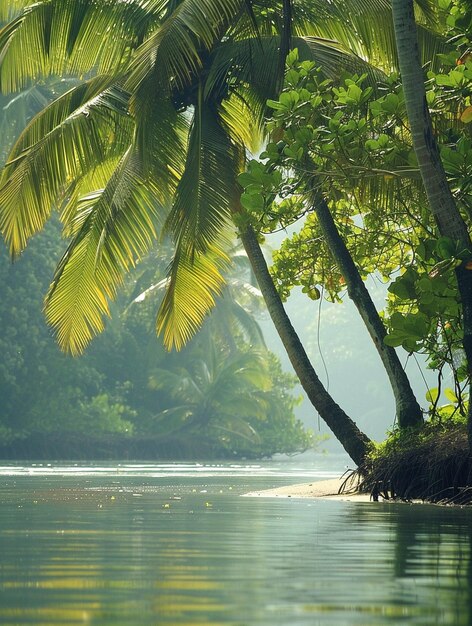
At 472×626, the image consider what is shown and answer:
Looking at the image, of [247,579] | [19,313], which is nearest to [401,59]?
[247,579]

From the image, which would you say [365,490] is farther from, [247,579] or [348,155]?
[247,579]

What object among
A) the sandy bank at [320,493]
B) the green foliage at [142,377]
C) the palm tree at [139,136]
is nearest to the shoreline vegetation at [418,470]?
the sandy bank at [320,493]

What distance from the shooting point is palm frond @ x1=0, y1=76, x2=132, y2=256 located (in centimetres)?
1509

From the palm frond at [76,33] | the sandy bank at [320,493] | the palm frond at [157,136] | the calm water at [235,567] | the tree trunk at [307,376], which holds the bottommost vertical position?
the calm water at [235,567]

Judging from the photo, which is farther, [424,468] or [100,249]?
[100,249]

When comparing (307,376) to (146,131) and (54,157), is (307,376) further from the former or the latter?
(54,157)

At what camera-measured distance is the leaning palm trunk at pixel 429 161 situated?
1088 centimetres

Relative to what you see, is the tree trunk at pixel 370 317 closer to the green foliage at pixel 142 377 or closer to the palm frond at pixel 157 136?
the palm frond at pixel 157 136

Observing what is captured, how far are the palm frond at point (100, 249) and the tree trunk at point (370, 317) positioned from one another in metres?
1.87

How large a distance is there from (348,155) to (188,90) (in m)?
4.45

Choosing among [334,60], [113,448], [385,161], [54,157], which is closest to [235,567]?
[385,161]

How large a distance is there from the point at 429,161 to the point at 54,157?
5423mm

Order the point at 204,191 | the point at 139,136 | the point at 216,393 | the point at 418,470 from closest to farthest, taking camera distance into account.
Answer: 1. the point at 418,470
2. the point at 204,191
3. the point at 139,136
4. the point at 216,393

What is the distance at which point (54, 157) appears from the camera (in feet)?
49.6
